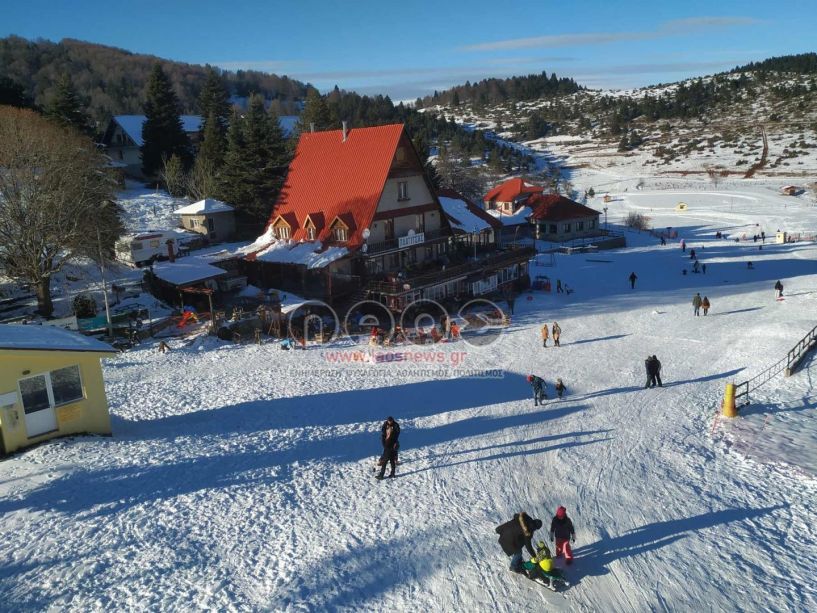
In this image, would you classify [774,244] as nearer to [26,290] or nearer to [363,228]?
[363,228]

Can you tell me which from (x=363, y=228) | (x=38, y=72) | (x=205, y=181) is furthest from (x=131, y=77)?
(x=363, y=228)

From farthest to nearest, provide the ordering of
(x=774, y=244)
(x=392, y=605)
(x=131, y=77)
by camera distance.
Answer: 1. (x=131, y=77)
2. (x=774, y=244)
3. (x=392, y=605)

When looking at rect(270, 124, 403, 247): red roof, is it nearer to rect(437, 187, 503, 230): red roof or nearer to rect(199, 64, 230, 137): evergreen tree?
rect(437, 187, 503, 230): red roof

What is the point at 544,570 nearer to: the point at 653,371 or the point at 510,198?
the point at 653,371

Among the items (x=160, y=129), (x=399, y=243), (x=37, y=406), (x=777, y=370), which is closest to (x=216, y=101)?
(x=160, y=129)

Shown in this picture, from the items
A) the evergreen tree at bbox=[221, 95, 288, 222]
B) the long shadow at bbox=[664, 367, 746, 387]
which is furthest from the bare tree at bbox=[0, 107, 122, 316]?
the long shadow at bbox=[664, 367, 746, 387]

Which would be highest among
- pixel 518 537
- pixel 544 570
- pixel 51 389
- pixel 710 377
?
pixel 51 389
